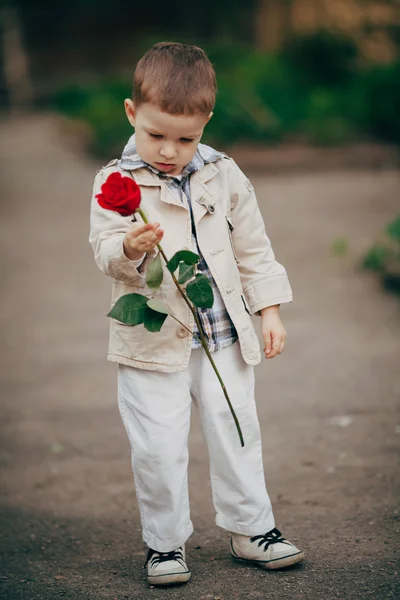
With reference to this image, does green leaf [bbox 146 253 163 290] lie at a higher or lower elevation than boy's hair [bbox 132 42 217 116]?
lower

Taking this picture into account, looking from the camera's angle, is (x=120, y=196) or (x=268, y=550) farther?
Result: (x=268, y=550)

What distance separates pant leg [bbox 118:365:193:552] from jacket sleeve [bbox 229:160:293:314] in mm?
329

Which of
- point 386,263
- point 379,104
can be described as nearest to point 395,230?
point 386,263

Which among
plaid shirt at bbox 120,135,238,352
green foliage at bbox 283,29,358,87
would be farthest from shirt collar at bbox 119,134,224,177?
green foliage at bbox 283,29,358,87

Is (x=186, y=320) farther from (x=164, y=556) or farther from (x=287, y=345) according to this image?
(x=287, y=345)

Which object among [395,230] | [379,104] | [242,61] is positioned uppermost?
[242,61]

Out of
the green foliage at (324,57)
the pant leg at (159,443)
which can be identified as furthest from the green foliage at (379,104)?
the pant leg at (159,443)

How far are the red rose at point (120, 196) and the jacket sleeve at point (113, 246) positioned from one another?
0.16 meters

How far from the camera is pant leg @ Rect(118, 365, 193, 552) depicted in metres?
2.56

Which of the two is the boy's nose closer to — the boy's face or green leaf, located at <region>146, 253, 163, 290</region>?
the boy's face

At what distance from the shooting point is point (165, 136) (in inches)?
96.1

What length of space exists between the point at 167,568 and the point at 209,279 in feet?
2.84

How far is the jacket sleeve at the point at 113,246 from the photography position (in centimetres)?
242

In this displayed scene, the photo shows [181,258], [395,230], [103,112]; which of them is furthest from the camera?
[103,112]
